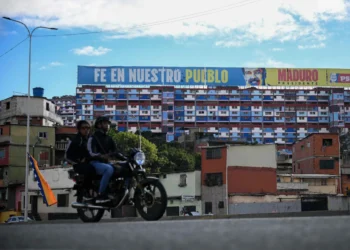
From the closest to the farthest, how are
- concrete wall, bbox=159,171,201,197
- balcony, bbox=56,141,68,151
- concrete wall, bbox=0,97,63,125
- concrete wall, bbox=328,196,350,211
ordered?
concrete wall, bbox=328,196,350,211 → concrete wall, bbox=159,171,201,197 → balcony, bbox=56,141,68,151 → concrete wall, bbox=0,97,63,125

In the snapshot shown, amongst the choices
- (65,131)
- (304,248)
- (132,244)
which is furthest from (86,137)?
(65,131)

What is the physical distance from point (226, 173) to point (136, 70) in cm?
7516

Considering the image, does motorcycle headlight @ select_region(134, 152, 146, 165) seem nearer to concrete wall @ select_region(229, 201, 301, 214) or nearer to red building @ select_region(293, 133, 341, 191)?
concrete wall @ select_region(229, 201, 301, 214)

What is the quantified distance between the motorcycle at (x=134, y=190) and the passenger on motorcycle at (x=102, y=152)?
0.10 meters

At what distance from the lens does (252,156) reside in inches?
2073

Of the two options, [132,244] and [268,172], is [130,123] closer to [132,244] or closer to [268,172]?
[268,172]

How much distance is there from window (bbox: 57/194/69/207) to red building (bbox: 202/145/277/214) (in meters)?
12.7

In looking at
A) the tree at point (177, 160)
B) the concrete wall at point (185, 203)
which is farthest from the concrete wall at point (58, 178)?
the tree at point (177, 160)

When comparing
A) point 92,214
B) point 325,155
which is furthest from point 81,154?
point 325,155

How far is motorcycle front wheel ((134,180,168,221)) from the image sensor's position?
7.20m

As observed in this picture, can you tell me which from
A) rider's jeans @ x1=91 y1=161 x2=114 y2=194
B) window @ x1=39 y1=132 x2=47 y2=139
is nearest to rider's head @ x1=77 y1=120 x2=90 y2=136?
rider's jeans @ x1=91 y1=161 x2=114 y2=194

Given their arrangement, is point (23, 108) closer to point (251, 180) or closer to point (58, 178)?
point (58, 178)

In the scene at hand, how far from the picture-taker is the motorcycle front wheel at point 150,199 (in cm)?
720

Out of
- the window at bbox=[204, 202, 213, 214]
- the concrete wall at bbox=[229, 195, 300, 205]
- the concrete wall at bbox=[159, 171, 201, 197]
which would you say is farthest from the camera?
the concrete wall at bbox=[159, 171, 201, 197]
